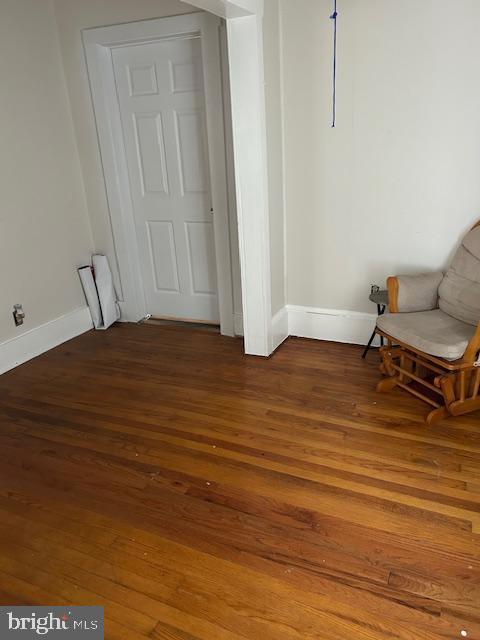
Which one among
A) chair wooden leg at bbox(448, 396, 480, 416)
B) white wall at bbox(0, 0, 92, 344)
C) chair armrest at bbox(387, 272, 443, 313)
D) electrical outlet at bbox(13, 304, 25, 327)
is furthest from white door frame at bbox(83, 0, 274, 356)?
chair wooden leg at bbox(448, 396, 480, 416)

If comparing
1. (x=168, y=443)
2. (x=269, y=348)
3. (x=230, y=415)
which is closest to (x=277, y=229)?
(x=269, y=348)

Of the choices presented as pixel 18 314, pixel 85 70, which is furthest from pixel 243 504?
pixel 85 70

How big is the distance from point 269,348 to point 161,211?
4.75ft

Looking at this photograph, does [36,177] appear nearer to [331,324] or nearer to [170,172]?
[170,172]

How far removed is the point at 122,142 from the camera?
3758 millimetres

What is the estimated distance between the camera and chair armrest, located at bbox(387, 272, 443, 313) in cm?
280

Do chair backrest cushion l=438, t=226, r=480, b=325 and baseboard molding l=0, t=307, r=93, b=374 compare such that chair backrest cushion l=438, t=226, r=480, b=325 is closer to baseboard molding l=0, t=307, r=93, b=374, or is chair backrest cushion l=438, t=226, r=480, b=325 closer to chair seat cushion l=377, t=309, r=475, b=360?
chair seat cushion l=377, t=309, r=475, b=360

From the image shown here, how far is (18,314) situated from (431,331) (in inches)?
106

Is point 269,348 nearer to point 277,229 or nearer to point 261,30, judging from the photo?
point 277,229

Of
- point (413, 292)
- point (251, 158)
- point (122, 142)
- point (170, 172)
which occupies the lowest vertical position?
point (413, 292)

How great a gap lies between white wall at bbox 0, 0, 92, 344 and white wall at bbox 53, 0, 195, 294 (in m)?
0.07

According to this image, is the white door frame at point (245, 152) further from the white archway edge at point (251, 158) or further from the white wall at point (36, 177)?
the white wall at point (36, 177)

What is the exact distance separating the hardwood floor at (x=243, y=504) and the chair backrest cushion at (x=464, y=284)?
566 mm

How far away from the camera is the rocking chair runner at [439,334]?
2.40 meters
